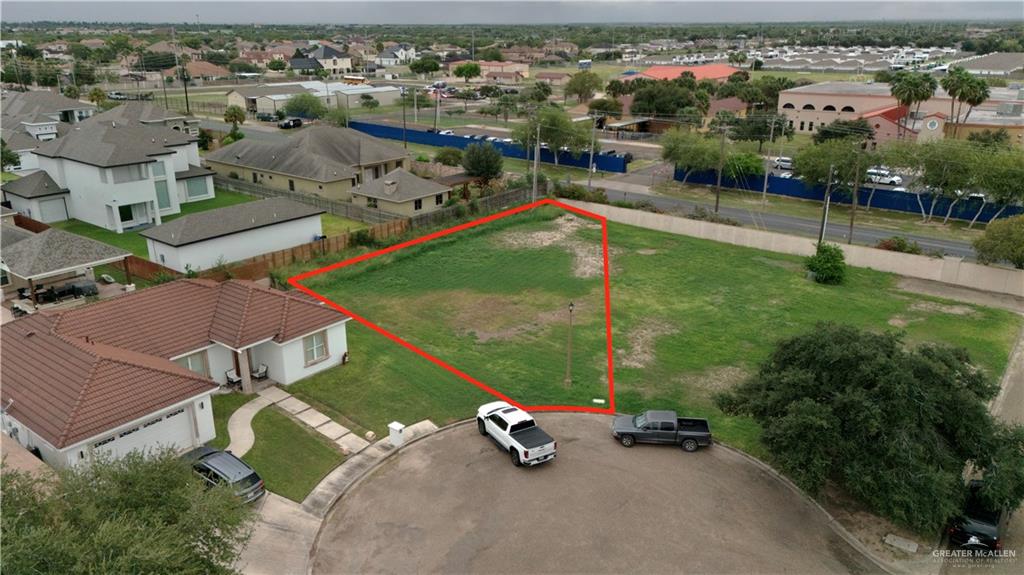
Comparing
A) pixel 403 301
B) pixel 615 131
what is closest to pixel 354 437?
pixel 403 301

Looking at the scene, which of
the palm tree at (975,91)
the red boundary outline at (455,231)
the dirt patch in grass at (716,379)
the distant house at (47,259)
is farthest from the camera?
the palm tree at (975,91)

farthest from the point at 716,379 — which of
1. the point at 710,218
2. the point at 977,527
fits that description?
the point at 710,218

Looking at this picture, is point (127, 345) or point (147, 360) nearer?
point (147, 360)

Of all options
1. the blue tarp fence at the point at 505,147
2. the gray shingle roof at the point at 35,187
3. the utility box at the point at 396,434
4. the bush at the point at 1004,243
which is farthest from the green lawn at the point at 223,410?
the blue tarp fence at the point at 505,147

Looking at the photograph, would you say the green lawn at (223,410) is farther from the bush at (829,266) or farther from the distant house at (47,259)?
the bush at (829,266)

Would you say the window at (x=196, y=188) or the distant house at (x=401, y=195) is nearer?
the distant house at (x=401, y=195)

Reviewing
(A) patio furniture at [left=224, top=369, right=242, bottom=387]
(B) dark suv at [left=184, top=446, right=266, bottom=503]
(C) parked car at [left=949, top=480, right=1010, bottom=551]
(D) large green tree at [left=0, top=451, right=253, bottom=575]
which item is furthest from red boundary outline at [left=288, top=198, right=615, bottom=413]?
(D) large green tree at [left=0, top=451, right=253, bottom=575]

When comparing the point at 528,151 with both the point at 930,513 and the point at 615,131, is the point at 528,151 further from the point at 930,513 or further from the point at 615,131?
the point at 930,513

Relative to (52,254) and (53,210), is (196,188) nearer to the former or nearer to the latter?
(53,210)
